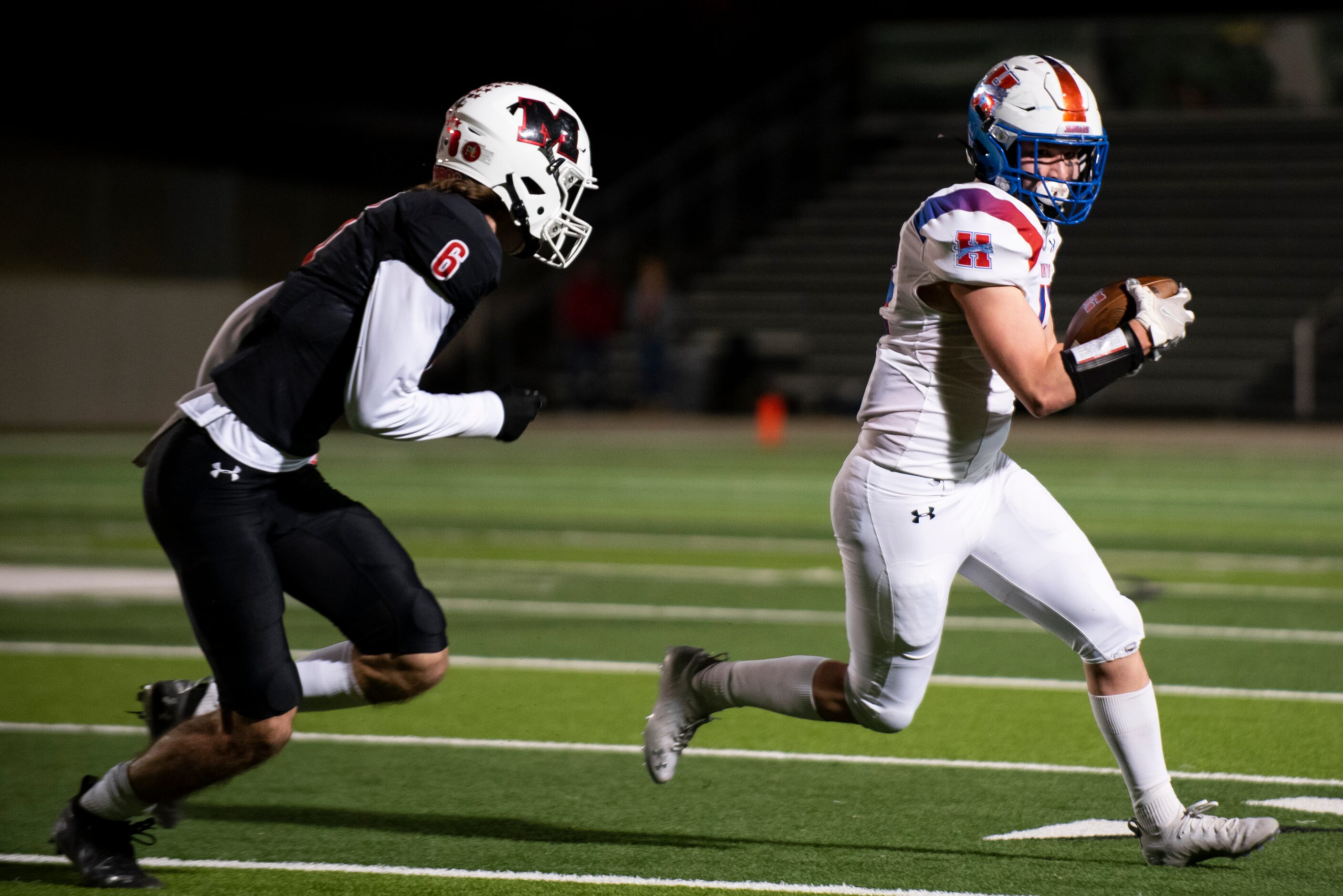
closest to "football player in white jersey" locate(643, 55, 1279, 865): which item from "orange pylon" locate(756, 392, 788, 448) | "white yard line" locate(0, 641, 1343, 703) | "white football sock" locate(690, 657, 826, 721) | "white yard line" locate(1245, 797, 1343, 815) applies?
"white football sock" locate(690, 657, 826, 721)

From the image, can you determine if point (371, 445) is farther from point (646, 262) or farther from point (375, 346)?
point (375, 346)

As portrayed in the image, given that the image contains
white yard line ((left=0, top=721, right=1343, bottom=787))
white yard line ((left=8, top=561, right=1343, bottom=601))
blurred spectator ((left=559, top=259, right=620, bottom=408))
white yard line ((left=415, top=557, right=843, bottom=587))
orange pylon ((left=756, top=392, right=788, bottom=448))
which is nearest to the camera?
white yard line ((left=0, top=721, right=1343, bottom=787))

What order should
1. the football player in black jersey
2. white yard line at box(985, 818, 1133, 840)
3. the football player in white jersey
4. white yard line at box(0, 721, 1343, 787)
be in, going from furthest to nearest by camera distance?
white yard line at box(0, 721, 1343, 787) < white yard line at box(985, 818, 1133, 840) < the football player in white jersey < the football player in black jersey

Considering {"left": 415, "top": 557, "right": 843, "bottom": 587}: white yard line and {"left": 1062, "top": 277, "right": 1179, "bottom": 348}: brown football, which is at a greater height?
{"left": 1062, "top": 277, "right": 1179, "bottom": 348}: brown football

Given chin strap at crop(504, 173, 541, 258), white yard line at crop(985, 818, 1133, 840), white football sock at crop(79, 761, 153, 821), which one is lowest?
white yard line at crop(985, 818, 1133, 840)

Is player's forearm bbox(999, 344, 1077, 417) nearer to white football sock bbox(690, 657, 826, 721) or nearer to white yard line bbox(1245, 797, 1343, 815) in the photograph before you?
white football sock bbox(690, 657, 826, 721)

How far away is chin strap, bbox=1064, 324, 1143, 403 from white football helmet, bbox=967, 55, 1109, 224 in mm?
337

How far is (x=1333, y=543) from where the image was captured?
1034 centimetres

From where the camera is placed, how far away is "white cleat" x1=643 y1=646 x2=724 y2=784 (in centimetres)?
444

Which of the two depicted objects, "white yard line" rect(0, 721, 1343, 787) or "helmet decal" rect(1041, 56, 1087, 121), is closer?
"helmet decal" rect(1041, 56, 1087, 121)

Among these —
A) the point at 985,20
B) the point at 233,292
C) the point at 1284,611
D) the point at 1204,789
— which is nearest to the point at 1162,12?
the point at 985,20

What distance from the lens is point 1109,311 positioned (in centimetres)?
395

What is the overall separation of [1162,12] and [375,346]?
26045 millimetres

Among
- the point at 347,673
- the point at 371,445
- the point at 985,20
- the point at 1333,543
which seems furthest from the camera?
the point at 985,20
